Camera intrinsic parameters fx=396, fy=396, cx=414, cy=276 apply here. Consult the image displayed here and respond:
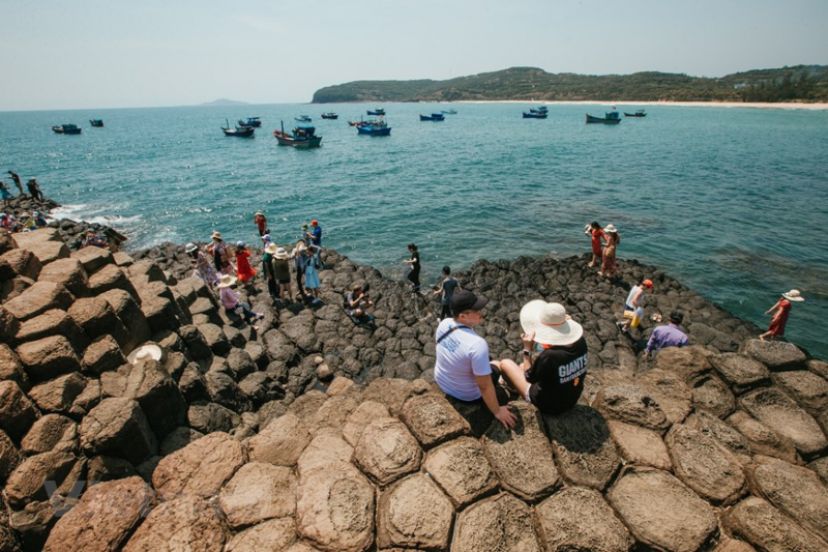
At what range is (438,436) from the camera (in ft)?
15.1

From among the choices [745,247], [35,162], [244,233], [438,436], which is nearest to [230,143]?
[35,162]

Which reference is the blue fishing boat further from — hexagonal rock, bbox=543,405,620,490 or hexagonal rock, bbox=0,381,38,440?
hexagonal rock, bbox=543,405,620,490

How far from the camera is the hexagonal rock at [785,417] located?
15.8 feet

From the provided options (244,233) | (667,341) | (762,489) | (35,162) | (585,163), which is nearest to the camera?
(762,489)

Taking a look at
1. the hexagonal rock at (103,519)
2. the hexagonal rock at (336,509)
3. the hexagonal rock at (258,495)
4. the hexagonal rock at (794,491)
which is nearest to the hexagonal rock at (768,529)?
the hexagonal rock at (794,491)

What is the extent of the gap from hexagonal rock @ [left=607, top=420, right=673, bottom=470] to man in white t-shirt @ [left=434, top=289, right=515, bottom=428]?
1.27 metres

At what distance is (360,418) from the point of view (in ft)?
17.6

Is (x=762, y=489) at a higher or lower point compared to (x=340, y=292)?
higher

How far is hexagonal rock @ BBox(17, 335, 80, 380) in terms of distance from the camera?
5.75 m

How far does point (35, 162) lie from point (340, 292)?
75.3 m

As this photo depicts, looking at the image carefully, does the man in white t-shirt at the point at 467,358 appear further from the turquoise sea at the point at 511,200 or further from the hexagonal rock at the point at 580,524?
the turquoise sea at the point at 511,200

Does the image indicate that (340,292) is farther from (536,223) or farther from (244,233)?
(536,223)

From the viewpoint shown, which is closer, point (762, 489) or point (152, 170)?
point (762, 489)

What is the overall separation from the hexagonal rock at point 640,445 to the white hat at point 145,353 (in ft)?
25.1
